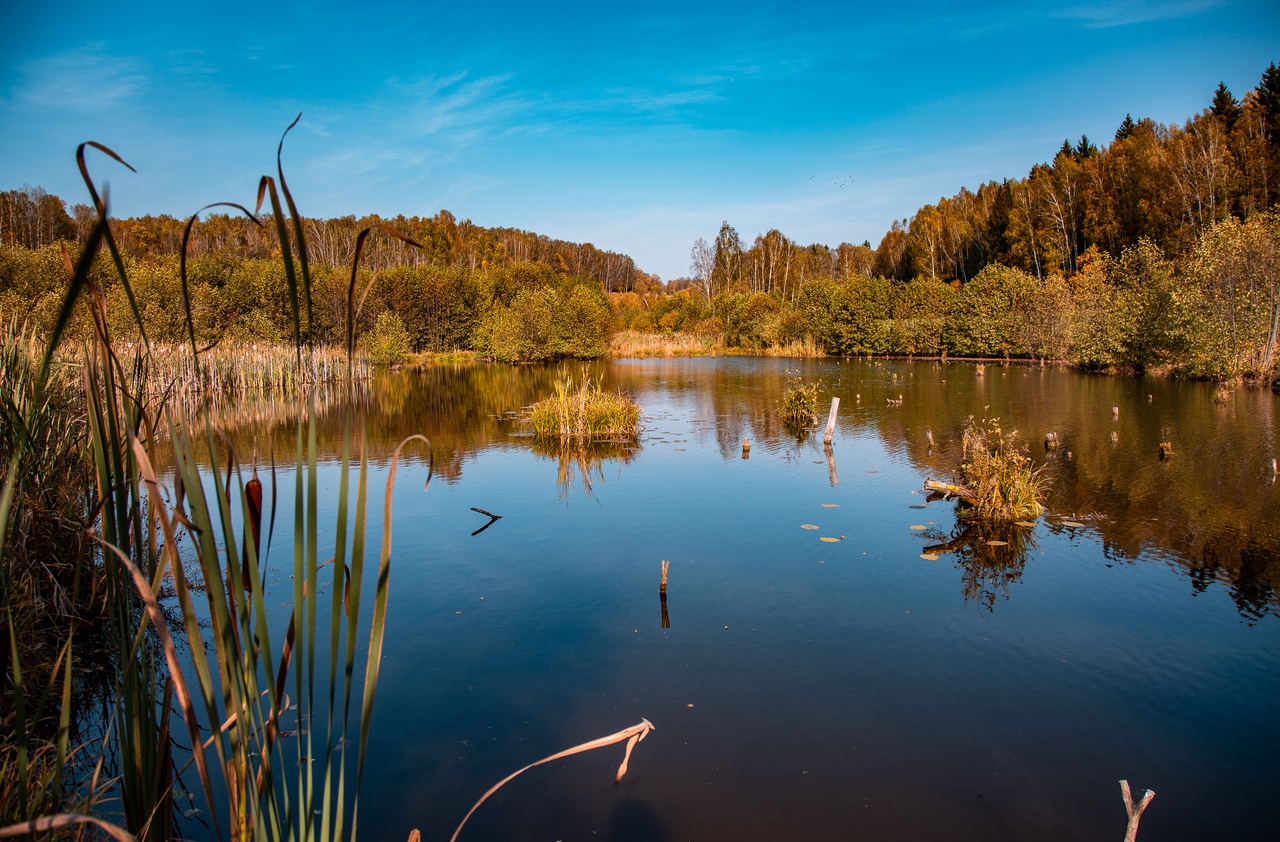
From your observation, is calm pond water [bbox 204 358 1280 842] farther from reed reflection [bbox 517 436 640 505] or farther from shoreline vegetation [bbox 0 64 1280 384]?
shoreline vegetation [bbox 0 64 1280 384]

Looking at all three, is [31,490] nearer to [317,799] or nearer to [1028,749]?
[317,799]

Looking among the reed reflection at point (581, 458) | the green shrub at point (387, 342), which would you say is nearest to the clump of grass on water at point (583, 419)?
the reed reflection at point (581, 458)

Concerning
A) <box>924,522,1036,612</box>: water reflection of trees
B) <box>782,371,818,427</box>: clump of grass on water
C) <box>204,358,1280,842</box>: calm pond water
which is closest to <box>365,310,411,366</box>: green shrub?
<box>782,371,818,427</box>: clump of grass on water

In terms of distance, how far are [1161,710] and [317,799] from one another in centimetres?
597

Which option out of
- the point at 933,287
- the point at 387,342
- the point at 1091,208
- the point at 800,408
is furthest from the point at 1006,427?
the point at 1091,208

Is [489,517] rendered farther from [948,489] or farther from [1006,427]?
[1006,427]

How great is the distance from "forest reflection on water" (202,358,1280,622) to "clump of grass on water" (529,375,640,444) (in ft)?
1.72

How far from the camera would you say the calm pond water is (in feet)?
14.6

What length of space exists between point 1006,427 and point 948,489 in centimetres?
753

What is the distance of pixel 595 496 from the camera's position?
11812 millimetres

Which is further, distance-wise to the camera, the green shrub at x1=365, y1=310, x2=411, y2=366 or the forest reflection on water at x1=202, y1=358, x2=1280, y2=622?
the green shrub at x1=365, y1=310, x2=411, y2=366

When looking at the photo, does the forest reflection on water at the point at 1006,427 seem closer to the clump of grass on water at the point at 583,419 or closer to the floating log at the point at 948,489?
the clump of grass on water at the point at 583,419

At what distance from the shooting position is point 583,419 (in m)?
16.8

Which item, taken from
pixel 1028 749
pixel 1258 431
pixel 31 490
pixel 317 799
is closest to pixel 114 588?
pixel 317 799
